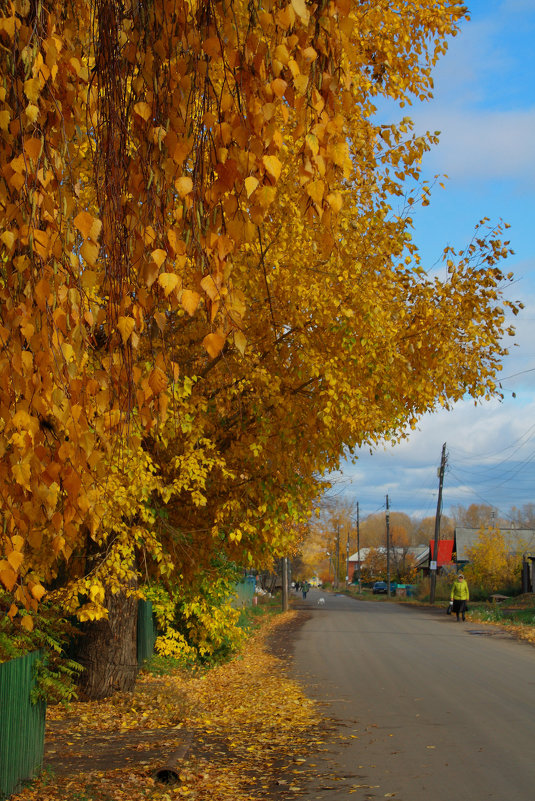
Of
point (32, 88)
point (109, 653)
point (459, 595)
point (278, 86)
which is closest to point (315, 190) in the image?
point (278, 86)

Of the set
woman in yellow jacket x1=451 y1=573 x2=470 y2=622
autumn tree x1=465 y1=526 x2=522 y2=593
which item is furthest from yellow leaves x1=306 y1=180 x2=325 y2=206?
autumn tree x1=465 y1=526 x2=522 y2=593

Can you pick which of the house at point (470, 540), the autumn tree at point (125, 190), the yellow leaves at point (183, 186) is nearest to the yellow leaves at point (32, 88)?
the autumn tree at point (125, 190)

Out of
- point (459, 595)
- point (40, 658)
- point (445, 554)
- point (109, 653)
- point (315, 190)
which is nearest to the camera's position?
point (315, 190)

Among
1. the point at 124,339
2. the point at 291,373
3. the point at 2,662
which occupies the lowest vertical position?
the point at 2,662

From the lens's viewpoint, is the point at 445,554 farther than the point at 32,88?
Yes

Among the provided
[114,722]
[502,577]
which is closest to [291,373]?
[114,722]

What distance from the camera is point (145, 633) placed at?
1562 cm

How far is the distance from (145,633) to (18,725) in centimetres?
905

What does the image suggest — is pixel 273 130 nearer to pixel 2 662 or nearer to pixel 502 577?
pixel 2 662

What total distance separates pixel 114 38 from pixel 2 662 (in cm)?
473

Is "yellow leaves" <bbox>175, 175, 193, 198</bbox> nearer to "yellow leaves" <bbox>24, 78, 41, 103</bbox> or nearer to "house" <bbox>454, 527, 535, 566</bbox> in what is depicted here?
"yellow leaves" <bbox>24, 78, 41, 103</bbox>

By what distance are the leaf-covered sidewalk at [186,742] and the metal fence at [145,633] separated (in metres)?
0.95

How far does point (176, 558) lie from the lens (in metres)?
12.1

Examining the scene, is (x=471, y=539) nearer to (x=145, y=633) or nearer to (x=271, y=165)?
(x=145, y=633)
